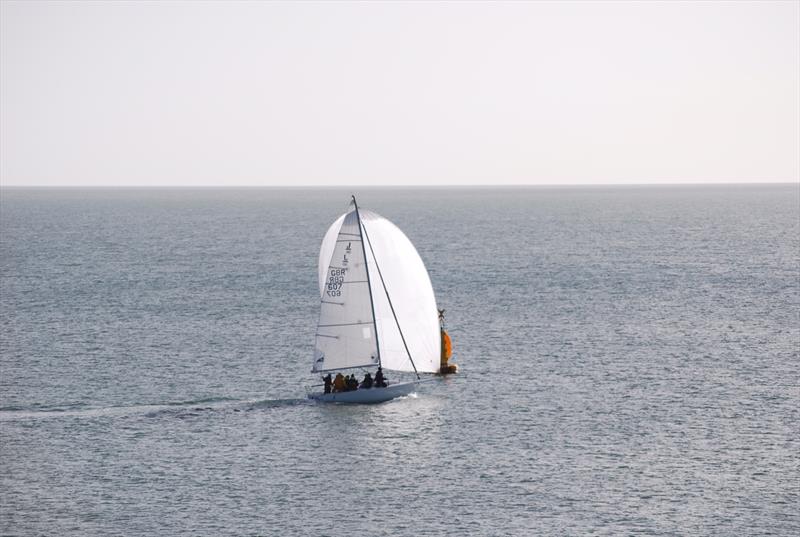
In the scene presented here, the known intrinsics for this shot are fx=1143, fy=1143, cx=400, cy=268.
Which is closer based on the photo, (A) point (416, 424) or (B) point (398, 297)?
(A) point (416, 424)

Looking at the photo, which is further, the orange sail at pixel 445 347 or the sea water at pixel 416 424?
the orange sail at pixel 445 347

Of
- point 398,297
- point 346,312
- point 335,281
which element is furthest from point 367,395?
point 335,281

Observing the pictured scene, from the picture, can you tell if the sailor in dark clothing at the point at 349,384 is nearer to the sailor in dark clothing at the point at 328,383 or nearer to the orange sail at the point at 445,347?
the sailor in dark clothing at the point at 328,383

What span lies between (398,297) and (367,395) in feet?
24.5

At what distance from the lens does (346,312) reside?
246 ft

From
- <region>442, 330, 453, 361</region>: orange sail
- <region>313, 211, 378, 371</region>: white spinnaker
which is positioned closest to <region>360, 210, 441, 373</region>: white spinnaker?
<region>313, 211, 378, 371</region>: white spinnaker

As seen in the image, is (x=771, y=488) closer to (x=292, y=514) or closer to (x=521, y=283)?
(x=292, y=514)

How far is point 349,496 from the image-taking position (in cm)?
5606

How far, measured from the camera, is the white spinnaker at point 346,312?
74562 millimetres

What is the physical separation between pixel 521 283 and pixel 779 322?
3761cm

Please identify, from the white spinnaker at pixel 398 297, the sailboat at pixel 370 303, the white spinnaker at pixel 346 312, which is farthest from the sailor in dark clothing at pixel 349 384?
the white spinnaker at pixel 398 297

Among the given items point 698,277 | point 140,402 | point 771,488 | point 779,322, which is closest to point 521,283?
point 698,277

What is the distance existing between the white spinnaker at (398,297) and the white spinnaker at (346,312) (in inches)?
32.5

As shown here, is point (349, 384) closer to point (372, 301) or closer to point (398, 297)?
point (372, 301)
